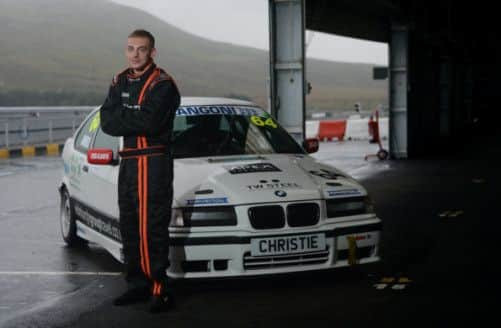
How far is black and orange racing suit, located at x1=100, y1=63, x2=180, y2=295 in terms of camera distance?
16.0 ft

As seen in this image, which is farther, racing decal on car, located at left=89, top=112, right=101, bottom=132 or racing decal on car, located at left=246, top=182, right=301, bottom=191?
racing decal on car, located at left=89, top=112, right=101, bottom=132

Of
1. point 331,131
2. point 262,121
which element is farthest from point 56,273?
point 331,131

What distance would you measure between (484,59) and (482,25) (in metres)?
6.02

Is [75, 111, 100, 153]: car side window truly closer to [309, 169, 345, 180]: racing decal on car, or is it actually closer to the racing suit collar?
the racing suit collar

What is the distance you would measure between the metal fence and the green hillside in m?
77.4

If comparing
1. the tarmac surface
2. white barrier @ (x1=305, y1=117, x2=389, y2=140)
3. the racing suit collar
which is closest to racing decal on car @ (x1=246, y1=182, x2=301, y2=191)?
the tarmac surface

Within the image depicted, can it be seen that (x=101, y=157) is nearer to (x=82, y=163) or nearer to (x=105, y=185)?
(x=105, y=185)

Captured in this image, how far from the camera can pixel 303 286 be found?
577 centimetres

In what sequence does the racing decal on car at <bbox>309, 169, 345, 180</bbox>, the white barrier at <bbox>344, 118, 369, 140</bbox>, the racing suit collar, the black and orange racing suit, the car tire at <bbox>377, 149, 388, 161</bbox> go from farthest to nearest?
the white barrier at <bbox>344, 118, 369, 140</bbox> < the car tire at <bbox>377, 149, 388, 161</bbox> < the racing decal on car at <bbox>309, 169, 345, 180</bbox> < the racing suit collar < the black and orange racing suit

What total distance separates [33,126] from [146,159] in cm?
2360

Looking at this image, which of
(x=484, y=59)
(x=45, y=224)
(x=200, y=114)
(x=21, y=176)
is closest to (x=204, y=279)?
(x=200, y=114)

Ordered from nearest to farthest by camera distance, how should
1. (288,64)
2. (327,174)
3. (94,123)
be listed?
1. (327,174)
2. (94,123)
3. (288,64)

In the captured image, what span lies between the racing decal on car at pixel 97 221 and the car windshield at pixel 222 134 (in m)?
0.78

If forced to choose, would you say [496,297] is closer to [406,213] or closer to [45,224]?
[406,213]
